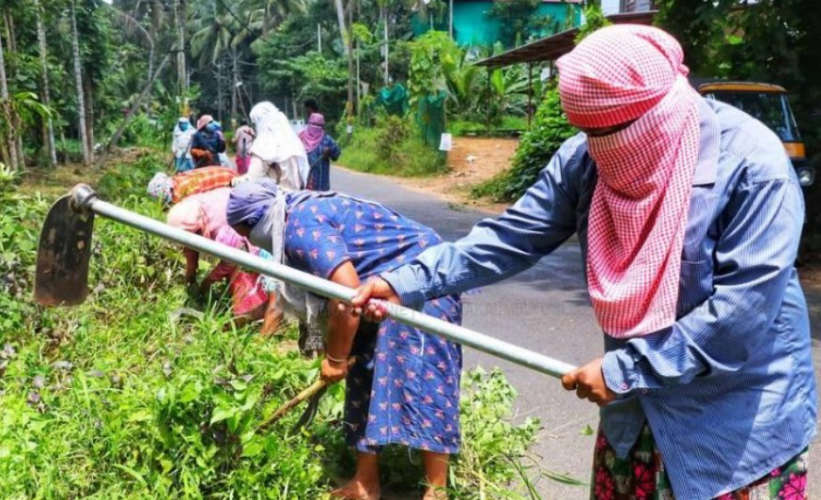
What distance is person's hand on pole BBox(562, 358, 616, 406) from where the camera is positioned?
1792 mm

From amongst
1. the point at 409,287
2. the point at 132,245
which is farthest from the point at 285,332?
the point at 409,287

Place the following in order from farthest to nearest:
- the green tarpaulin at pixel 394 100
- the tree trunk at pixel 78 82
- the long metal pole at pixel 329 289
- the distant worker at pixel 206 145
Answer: the green tarpaulin at pixel 394 100 → the tree trunk at pixel 78 82 → the distant worker at pixel 206 145 → the long metal pole at pixel 329 289

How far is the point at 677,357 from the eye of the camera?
172 centimetres

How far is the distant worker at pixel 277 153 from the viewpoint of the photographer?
22.1 feet

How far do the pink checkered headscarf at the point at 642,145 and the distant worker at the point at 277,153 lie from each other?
16.8ft

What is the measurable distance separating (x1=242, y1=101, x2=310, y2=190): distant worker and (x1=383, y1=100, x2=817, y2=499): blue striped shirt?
16.4ft

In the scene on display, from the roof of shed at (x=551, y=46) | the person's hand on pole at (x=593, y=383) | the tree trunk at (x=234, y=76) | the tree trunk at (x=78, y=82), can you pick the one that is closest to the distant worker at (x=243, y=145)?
the roof of shed at (x=551, y=46)

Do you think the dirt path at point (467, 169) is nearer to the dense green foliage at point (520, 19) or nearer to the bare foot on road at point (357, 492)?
the bare foot on road at point (357, 492)

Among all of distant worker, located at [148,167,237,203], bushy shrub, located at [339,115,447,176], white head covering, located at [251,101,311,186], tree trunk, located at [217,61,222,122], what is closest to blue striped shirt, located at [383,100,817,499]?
distant worker, located at [148,167,237,203]

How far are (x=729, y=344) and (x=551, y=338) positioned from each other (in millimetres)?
4422

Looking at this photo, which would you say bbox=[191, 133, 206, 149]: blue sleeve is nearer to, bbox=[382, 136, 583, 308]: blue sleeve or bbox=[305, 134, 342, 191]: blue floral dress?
bbox=[305, 134, 342, 191]: blue floral dress

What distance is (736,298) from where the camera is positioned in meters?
1.67

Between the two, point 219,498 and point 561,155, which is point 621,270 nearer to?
point 561,155

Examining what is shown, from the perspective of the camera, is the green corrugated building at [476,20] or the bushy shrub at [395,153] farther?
the green corrugated building at [476,20]
